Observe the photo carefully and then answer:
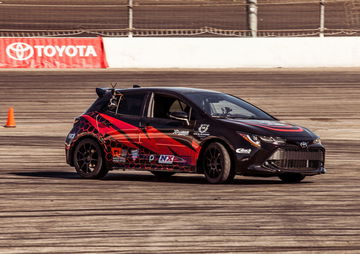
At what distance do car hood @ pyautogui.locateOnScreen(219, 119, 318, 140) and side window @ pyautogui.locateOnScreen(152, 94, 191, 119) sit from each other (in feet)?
2.77

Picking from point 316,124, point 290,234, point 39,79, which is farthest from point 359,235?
point 39,79

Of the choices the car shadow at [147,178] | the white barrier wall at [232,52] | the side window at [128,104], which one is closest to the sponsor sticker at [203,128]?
the car shadow at [147,178]

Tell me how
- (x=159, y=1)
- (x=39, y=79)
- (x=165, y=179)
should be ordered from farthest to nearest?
(x=159, y=1)
(x=39, y=79)
(x=165, y=179)

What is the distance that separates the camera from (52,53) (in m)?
32.1

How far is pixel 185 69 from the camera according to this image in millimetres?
32219

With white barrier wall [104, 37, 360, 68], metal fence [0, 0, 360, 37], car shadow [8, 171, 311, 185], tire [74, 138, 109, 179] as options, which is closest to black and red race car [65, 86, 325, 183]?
tire [74, 138, 109, 179]

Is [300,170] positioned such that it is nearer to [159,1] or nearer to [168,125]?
[168,125]

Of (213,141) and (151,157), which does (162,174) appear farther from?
(213,141)

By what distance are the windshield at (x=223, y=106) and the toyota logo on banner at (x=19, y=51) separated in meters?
18.7

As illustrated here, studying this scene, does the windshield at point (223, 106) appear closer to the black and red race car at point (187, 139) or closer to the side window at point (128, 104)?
the black and red race car at point (187, 139)

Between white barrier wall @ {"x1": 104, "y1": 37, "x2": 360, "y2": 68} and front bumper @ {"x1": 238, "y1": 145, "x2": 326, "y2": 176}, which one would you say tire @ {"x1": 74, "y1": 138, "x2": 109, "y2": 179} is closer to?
front bumper @ {"x1": 238, "y1": 145, "x2": 326, "y2": 176}

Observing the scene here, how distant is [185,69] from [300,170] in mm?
19592

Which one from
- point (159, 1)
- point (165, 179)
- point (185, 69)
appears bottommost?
point (165, 179)

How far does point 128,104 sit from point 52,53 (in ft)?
61.1
